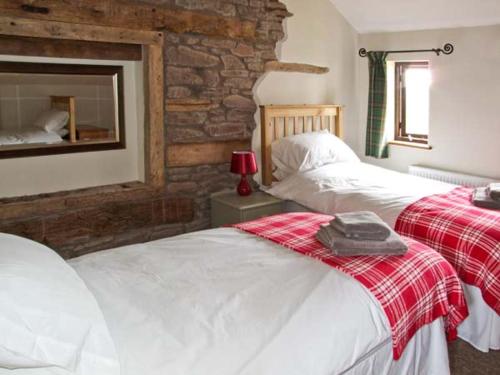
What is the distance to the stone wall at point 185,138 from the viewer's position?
10.9 ft

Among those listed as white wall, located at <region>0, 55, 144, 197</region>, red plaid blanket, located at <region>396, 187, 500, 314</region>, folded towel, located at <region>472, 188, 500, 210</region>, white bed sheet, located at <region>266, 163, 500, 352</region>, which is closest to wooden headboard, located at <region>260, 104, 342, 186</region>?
white bed sheet, located at <region>266, 163, 500, 352</region>

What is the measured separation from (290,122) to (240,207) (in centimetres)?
114

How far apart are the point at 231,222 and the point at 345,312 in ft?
6.94

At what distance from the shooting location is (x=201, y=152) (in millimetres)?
3953

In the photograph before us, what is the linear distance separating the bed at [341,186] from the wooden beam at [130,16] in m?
0.75

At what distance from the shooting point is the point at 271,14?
4.24 metres

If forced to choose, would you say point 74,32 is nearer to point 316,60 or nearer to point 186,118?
point 186,118

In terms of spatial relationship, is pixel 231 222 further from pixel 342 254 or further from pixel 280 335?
pixel 280 335

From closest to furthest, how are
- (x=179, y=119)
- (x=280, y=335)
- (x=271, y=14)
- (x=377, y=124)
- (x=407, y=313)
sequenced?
1. (x=280, y=335)
2. (x=407, y=313)
3. (x=179, y=119)
4. (x=271, y=14)
5. (x=377, y=124)

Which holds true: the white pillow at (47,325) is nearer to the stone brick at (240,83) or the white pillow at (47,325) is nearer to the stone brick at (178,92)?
the stone brick at (178,92)

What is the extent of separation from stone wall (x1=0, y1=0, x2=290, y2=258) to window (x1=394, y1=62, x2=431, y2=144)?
1395 millimetres

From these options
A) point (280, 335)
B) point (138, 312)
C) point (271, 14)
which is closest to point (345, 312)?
point (280, 335)

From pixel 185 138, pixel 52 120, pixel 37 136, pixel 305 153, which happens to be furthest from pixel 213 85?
pixel 37 136

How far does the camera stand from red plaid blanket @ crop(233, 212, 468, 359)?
1.93 m
